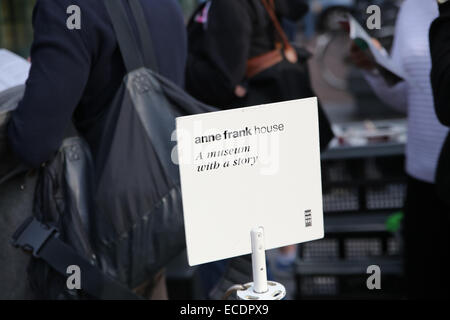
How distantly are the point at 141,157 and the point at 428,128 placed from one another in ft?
4.15

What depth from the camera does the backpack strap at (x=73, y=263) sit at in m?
1.80

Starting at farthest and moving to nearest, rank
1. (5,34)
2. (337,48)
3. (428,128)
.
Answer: (337,48)
(5,34)
(428,128)

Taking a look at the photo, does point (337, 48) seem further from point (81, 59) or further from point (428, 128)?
point (81, 59)

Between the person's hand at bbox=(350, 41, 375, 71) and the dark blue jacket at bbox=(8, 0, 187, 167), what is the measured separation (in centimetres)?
113

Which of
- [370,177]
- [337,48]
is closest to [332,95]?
[337,48]

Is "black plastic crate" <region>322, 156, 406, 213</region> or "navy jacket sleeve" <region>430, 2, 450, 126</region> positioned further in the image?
"black plastic crate" <region>322, 156, 406, 213</region>

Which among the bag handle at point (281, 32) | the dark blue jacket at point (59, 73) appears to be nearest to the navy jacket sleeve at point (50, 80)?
the dark blue jacket at point (59, 73)

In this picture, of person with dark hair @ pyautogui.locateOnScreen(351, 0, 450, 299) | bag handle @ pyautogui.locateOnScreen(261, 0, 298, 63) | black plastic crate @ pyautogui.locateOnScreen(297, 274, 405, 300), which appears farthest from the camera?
black plastic crate @ pyautogui.locateOnScreen(297, 274, 405, 300)

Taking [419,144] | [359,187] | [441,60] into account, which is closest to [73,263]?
[441,60]

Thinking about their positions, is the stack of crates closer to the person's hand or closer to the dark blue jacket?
the person's hand

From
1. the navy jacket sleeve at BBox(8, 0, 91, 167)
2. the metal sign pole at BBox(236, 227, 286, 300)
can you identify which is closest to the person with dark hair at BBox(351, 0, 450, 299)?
the metal sign pole at BBox(236, 227, 286, 300)

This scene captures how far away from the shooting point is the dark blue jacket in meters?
1.71
